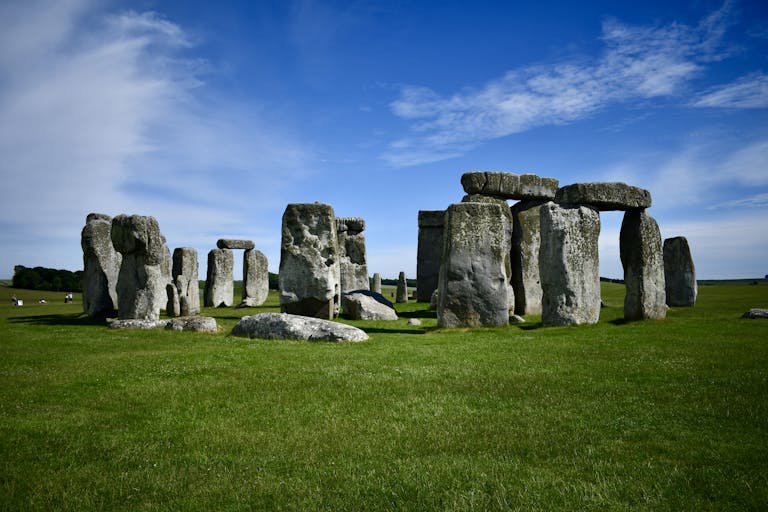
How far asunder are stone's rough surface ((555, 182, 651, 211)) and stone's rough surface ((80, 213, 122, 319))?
1575 cm

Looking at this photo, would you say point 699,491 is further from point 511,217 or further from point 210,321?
point 511,217

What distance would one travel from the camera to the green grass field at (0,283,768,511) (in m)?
4.23

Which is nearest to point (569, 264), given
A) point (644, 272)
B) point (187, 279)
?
point (644, 272)

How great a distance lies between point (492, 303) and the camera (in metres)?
15.2

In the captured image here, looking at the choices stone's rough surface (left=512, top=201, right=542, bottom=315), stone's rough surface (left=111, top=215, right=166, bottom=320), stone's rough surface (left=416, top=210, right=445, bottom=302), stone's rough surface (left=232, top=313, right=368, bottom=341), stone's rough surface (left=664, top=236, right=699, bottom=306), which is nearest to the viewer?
stone's rough surface (left=232, top=313, right=368, bottom=341)

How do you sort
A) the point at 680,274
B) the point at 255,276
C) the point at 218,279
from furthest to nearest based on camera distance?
1. the point at 255,276
2. the point at 218,279
3. the point at 680,274

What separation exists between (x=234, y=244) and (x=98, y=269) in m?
12.6

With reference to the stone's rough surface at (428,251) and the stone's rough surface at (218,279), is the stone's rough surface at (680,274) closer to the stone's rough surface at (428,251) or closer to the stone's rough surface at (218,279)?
the stone's rough surface at (428,251)

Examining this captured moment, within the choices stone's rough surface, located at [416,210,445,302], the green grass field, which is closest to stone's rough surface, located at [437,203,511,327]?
the green grass field

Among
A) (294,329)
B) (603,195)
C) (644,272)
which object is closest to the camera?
(294,329)

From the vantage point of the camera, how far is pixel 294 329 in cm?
1291

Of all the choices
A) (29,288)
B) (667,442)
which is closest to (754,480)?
(667,442)

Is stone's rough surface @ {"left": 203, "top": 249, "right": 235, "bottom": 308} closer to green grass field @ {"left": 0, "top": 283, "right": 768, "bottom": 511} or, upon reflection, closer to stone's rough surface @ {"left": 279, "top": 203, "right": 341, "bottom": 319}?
stone's rough surface @ {"left": 279, "top": 203, "right": 341, "bottom": 319}

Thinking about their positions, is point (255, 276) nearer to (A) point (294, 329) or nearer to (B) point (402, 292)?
(B) point (402, 292)
